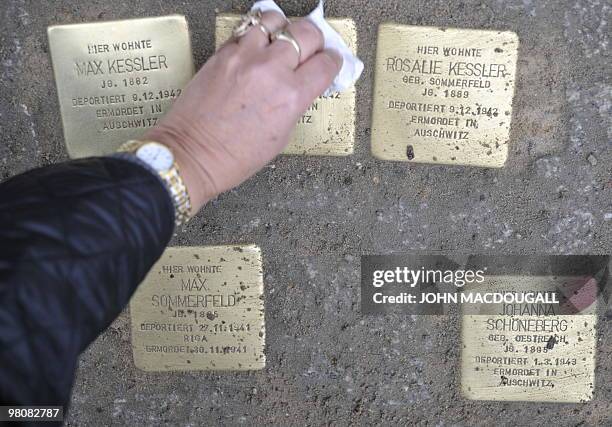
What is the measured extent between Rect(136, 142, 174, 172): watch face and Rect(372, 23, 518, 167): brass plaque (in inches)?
18.7

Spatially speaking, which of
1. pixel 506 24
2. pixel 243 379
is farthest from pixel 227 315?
pixel 506 24

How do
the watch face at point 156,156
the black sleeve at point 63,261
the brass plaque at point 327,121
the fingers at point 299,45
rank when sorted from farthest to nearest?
the brass plaque at point 327,121 → the fingers at point 299,45 → the watch face at point 156,156 → the black sleeve at point 63,261

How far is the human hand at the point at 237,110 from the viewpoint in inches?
34.0

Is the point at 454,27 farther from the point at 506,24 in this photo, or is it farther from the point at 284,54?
the point at 284,54

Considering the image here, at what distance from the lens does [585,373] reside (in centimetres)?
113

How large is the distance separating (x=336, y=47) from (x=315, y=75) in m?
0.12

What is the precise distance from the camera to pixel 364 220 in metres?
1.15

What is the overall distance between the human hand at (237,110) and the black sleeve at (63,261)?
0.17m

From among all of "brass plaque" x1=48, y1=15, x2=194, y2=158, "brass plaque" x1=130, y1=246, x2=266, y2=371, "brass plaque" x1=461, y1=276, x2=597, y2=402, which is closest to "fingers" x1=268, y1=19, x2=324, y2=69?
"brass plaque" x1=48, y1=15, x2=194, y2=158

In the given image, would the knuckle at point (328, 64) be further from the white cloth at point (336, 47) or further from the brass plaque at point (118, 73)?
the brass plaque at point (118, 73)

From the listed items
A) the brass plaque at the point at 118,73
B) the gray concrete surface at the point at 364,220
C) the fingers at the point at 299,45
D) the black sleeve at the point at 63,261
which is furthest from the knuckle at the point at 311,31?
the black sleeve at the point at 63,261

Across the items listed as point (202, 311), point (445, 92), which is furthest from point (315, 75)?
point (202, 311)

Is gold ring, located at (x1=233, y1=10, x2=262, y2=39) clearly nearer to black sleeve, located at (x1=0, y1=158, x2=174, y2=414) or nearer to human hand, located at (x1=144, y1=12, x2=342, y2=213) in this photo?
human hand, located at (x1=144, y1=12, x2=342, y2=213)

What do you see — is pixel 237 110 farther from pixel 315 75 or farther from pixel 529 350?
pixel 529 350
